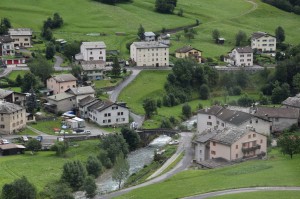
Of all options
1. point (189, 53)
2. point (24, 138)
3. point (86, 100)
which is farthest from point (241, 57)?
point (24, 138)

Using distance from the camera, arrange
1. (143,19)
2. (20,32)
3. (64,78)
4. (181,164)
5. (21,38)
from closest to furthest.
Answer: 1. (181,164)
2. (64,78)
3. (21,38)
4. (20,32)
5. (143,19)

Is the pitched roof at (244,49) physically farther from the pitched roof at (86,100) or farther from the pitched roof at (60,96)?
the pitched roof at (60,96)

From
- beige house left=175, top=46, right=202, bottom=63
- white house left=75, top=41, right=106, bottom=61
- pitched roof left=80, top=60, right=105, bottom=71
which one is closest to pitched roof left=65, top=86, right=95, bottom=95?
pitched roof left=80, top=60, right=105, bottom=71

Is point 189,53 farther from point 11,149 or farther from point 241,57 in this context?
point 11,149

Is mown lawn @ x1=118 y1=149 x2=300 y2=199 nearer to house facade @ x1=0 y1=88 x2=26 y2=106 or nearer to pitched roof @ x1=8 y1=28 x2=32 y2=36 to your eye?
house facade @ x1=0 y1=88 x2=26 y2=106

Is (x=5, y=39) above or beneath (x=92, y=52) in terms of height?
above

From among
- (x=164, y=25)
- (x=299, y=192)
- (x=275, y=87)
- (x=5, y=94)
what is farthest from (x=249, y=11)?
(x=299, y=192)

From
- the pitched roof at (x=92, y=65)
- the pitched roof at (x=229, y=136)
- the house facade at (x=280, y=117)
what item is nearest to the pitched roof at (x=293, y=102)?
the house facade at (x=280, y=117)
